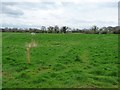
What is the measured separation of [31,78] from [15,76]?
2.80ft

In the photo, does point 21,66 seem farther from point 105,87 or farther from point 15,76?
point 105,87

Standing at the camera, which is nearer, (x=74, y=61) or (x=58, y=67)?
(x=58, y=67)

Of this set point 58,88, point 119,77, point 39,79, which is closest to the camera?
point 58,88

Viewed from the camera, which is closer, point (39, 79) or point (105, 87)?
point (105, 87)

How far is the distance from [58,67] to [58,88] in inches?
161

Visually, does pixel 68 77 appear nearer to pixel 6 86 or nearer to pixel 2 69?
pixel 6 86

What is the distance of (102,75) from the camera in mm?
11867

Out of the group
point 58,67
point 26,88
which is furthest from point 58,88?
point 58,67

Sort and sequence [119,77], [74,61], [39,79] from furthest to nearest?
[74,61] < [119,77] < [39,79]

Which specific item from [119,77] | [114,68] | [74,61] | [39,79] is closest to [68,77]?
[39,79]

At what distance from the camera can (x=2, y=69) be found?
13023 millimetres

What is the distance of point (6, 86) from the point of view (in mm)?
9797

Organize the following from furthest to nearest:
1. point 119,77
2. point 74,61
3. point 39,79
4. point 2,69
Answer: point 74,61, point 2,69, point 119,77, point 39,79

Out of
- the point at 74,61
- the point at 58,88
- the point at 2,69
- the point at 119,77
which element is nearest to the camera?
the point at 58,88
